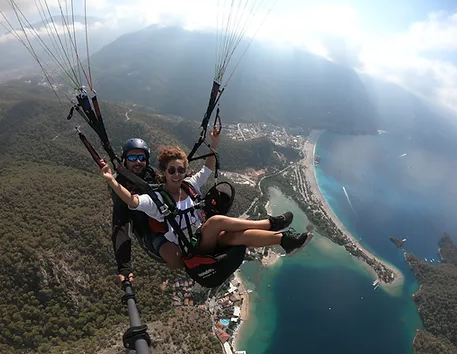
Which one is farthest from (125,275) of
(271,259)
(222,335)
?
(271,259)

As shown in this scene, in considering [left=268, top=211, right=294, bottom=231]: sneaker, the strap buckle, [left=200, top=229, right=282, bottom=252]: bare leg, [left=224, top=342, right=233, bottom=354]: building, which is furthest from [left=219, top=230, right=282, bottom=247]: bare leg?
[left=224, top=342, right=233, bottom=354]: building

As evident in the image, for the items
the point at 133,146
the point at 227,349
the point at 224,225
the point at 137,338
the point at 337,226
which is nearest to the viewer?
the point at 137,338

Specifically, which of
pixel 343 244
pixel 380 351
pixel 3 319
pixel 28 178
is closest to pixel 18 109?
pixel 28 178

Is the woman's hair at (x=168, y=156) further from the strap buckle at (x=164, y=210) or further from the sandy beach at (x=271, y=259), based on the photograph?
the sandy beach at (x=271, y=259)

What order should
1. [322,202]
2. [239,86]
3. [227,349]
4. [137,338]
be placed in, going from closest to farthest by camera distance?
[137,338] < [227,349] < [322,202] < [239,86]

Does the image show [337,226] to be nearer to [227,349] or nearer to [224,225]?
[227,349]

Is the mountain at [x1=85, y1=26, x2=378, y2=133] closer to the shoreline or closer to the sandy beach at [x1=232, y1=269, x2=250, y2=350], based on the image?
the shoreline

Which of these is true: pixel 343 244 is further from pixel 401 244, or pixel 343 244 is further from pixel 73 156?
pixel 73 156
